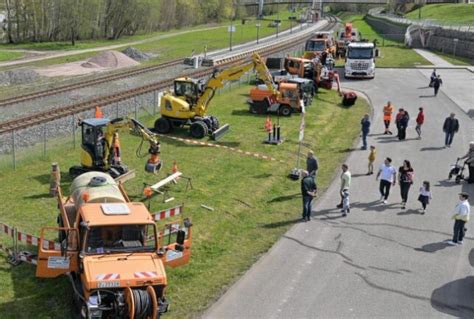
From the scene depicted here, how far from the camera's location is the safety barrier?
1255cm

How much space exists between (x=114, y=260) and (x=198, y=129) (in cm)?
1642

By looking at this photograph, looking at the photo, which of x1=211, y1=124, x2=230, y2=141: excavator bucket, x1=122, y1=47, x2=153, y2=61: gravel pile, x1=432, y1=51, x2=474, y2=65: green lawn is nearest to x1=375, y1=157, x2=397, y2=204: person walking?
x1=211, y1=124, x2=230, y2=141: excavator bucket

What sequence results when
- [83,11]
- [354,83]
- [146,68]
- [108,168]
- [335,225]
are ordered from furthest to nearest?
[83,11] → [146,68] → [354,83] → [108,168] → [335,225]

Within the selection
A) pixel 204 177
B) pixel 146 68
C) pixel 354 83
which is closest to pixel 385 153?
pixel 204 177

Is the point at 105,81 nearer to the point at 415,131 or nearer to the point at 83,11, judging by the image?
the point at 415,131

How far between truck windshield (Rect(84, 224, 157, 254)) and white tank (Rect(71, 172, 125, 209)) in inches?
→ 60.8

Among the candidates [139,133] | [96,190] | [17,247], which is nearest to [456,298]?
[96,190]

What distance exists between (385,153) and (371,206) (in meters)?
7.08

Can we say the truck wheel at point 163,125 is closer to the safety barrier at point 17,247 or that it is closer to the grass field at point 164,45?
the safety barrier at point 17,247

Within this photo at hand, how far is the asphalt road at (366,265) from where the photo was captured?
1260 cm

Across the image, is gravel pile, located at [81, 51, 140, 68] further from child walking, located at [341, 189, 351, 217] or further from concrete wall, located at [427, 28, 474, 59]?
child walking, located at [341, 189, 351, 217]

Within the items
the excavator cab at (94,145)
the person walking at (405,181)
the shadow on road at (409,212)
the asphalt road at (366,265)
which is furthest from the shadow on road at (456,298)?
the excavator cab at (94,145)

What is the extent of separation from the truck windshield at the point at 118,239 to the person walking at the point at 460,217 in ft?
28.3

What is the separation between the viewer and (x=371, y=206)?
19.2 meters
